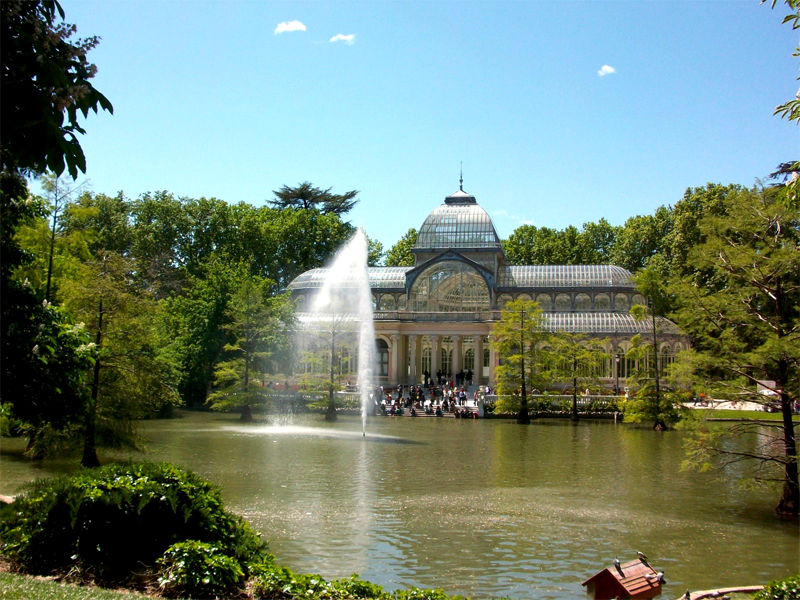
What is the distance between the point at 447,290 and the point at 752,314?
4260 centimetres

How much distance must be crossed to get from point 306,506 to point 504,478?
6.85 m

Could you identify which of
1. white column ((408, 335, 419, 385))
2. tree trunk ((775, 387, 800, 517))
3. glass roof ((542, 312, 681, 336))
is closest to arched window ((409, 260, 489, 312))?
white column ((408, 335, 419, 385))

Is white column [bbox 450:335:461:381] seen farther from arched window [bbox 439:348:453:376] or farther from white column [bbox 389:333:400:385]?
white column [bbox 389:333:400:385]

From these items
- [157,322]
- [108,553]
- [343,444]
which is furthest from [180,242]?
[108,553]

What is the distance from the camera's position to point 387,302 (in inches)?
2463

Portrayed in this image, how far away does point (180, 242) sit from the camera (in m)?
69.4

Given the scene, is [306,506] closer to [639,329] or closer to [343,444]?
[343,444]

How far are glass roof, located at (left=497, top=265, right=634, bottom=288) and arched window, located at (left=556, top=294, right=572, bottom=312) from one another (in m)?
0.81

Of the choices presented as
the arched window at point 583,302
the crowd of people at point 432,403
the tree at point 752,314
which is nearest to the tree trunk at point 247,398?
the crowd of people at point 432,403

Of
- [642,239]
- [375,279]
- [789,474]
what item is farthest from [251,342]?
[642,239]

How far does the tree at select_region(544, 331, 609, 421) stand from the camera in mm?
44094

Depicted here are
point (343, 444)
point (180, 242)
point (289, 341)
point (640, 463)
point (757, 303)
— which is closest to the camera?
point (757, 303)

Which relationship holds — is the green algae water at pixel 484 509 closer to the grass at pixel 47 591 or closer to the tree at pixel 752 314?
the tree at pixel 752 314

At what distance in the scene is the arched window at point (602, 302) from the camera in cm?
5950
